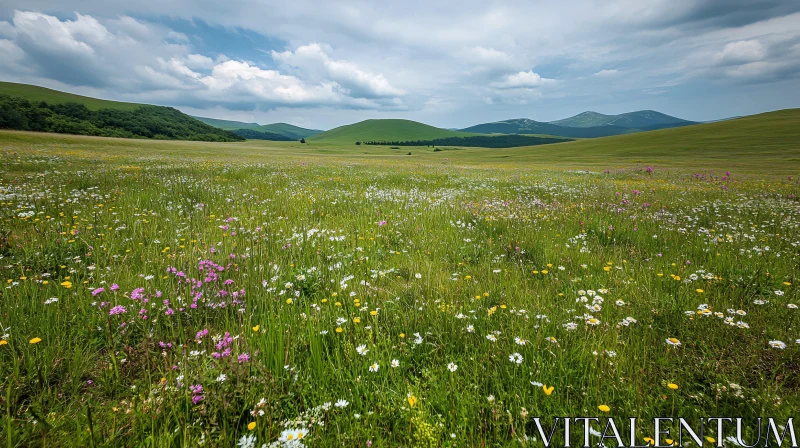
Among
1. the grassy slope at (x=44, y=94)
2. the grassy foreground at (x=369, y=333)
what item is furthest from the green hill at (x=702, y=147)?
the grassy slope at (x=44, y=94)

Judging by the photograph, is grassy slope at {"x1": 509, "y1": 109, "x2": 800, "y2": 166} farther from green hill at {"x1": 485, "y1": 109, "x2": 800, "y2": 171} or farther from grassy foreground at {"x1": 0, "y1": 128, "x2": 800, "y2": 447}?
grassy foreground at {"x1": 0, "y1": 128, "x2": 800, "y2": 447}

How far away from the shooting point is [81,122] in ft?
315

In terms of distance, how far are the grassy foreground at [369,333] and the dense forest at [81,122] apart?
118685 mm

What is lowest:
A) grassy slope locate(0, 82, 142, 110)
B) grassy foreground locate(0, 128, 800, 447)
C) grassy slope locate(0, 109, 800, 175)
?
grassy foreground locate(0, 128, 800, 447)

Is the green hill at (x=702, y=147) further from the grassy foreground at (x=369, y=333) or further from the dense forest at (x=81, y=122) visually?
the dense forest at (x=81, y=122)

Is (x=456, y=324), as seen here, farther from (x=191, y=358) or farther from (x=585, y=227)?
(x=585, y=227)

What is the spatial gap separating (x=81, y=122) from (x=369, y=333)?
456 feet

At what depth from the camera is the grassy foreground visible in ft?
6.69

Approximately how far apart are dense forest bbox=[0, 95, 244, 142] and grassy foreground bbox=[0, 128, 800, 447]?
119 metres

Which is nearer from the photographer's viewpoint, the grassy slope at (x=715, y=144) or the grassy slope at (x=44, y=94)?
the grassy slope at (x=715, y=144)

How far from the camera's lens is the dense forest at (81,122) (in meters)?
81.9

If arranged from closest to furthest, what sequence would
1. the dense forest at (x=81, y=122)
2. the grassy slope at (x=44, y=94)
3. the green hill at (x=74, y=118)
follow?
1. the dense forest at (x=81, y=122)
2. the green hill at (x=74, y=118)
3. the grassy slope at (x=44, y=94)

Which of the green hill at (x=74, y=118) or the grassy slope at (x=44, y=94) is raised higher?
the grassy slope at (x=44, y=94)

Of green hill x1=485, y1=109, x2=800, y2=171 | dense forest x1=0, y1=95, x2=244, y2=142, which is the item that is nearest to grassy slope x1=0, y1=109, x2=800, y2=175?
green hill x1=485, y1=109, x2=800, y2=171
